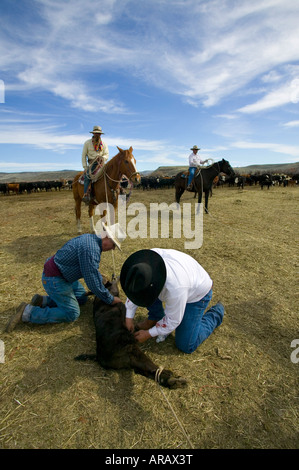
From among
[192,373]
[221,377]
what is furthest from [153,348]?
[221,377]

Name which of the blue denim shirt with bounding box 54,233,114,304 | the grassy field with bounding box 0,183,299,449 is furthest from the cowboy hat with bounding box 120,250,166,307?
the grassy field with bounding box 0,183,299,449

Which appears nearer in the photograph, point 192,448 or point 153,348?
point 192,448

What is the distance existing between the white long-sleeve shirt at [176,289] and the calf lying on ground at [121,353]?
0.76 ft

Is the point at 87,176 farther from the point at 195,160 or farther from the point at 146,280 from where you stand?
the point at 195,160

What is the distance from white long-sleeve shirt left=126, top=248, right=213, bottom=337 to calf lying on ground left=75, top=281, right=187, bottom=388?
232 mm

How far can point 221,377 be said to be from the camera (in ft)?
8.63

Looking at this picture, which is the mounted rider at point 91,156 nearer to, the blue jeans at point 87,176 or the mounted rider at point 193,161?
the blue jeans at point 87,176

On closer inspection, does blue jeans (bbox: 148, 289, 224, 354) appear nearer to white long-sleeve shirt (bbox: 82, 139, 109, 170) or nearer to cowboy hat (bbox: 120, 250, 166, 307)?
cowboy hat (bbox: 120, 250, 166, 307)

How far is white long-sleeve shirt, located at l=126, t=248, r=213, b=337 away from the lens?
7.83ft

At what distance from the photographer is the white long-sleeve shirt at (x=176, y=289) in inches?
94.0

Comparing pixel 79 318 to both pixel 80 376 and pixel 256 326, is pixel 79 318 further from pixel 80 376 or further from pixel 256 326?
pixel 256 326

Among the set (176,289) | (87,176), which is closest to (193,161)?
(87,176)

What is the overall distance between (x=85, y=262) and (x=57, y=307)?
91 cm
